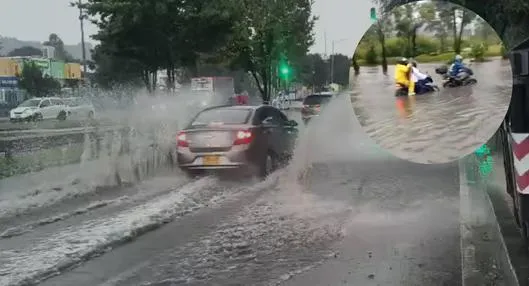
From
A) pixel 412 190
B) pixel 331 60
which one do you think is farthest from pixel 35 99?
pixel 412 190

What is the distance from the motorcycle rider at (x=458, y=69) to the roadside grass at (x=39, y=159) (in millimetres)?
5615

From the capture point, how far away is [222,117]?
360 inches

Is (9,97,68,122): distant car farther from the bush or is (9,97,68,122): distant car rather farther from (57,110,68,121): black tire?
the bush

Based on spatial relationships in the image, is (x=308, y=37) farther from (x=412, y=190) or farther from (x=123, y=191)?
(x=123, y=191)

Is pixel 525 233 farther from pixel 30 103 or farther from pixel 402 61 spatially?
pixel 30 103

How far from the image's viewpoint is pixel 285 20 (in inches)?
325

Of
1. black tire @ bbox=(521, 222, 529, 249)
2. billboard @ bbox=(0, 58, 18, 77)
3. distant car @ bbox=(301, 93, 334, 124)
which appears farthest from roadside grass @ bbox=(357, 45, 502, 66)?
billboard @ bbox=(0, 58, 18, 77)

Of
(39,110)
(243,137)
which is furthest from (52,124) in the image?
(243,137)

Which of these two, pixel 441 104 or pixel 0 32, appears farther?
pixel 0 32

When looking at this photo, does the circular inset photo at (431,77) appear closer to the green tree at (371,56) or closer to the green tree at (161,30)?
the green tree at (371,56)

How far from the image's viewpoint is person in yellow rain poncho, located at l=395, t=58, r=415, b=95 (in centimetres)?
545

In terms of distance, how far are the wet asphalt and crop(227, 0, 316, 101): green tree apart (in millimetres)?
873

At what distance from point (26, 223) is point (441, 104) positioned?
4.66 m

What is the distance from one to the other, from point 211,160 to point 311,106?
1.56 meters
